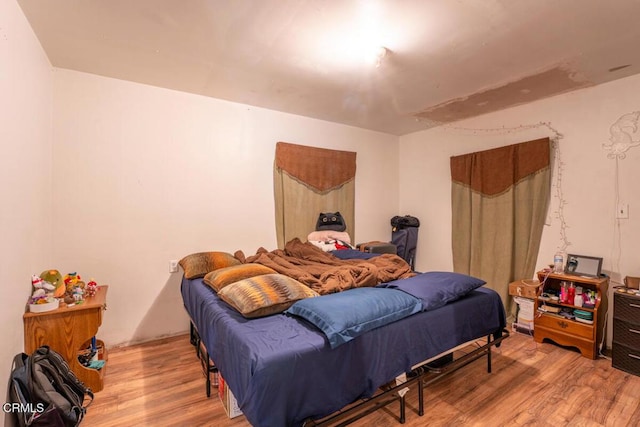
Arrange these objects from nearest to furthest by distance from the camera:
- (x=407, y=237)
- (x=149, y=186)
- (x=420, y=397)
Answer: (x=420, y=397) → (x=149, y=186) → (x=407, y=237)

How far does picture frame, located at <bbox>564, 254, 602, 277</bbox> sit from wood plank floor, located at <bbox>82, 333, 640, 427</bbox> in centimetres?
74

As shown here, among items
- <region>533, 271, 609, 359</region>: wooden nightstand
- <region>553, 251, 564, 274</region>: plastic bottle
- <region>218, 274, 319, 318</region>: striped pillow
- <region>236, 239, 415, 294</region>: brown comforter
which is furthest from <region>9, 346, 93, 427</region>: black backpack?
<region>553, 251, 564, 274</region>: plastic bottle

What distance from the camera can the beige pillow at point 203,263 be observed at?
2.51 meters

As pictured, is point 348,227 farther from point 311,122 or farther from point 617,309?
Result: point 617,309

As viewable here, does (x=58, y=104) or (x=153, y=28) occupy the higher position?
(x=153, y=28)

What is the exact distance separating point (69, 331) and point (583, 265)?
Result: 4252 mm

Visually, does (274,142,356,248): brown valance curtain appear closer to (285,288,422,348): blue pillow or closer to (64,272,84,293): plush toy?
(64,272,84,293): plush toy

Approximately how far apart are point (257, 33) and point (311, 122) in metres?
1.89

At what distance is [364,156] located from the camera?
4.37 meters

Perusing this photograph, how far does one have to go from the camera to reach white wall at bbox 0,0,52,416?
61.6 inches

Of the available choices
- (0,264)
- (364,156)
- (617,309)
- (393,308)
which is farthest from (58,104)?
(617,309)

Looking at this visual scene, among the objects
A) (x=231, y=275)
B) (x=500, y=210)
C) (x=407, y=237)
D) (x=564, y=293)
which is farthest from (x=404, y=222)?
(x=231, y=275)

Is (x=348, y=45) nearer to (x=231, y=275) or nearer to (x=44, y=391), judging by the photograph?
(x=231, y=275)

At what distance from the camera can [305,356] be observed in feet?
4.16
